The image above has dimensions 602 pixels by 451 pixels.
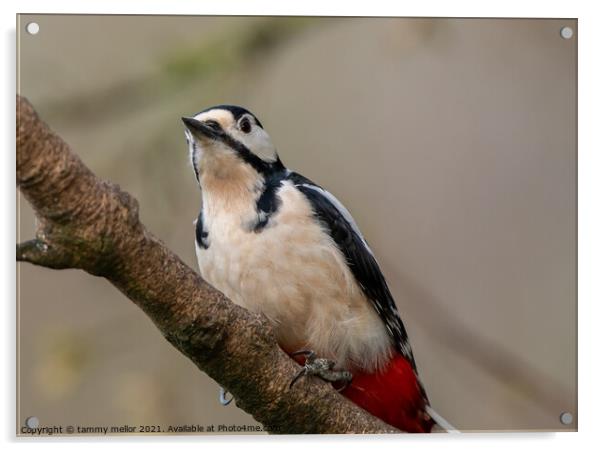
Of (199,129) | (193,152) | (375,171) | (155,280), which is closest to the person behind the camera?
(155,280)

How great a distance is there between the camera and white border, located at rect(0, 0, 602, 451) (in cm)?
215

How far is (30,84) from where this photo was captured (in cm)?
218

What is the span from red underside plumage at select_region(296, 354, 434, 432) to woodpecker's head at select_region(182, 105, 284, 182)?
655 millimetres

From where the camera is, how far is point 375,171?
91.3 inches

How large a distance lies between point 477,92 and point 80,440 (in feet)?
4.87

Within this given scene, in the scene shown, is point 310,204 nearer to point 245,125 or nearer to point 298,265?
point 298,265

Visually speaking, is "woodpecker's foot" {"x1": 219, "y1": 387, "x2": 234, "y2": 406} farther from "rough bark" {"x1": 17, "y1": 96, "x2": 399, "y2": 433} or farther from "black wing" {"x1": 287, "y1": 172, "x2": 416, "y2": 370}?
"black wing" {"x1": 287, "y1": 172, "x2": 416, "y2": 370}

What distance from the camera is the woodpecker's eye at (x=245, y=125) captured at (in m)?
2.21

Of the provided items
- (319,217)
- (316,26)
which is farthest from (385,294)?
(316,26)

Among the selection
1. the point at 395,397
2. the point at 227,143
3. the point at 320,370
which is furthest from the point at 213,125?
the point at 395,397

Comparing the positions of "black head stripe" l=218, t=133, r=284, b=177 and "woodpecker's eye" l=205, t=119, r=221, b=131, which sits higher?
"woodpecker's eye" l=205, t=119, r=221, b=131

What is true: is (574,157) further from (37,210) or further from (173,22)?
(37,210)

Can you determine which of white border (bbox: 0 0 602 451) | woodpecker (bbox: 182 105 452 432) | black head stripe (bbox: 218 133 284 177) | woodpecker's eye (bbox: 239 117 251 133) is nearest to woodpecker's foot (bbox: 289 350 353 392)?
woodpecker (bbox: 182 105 452 432)
